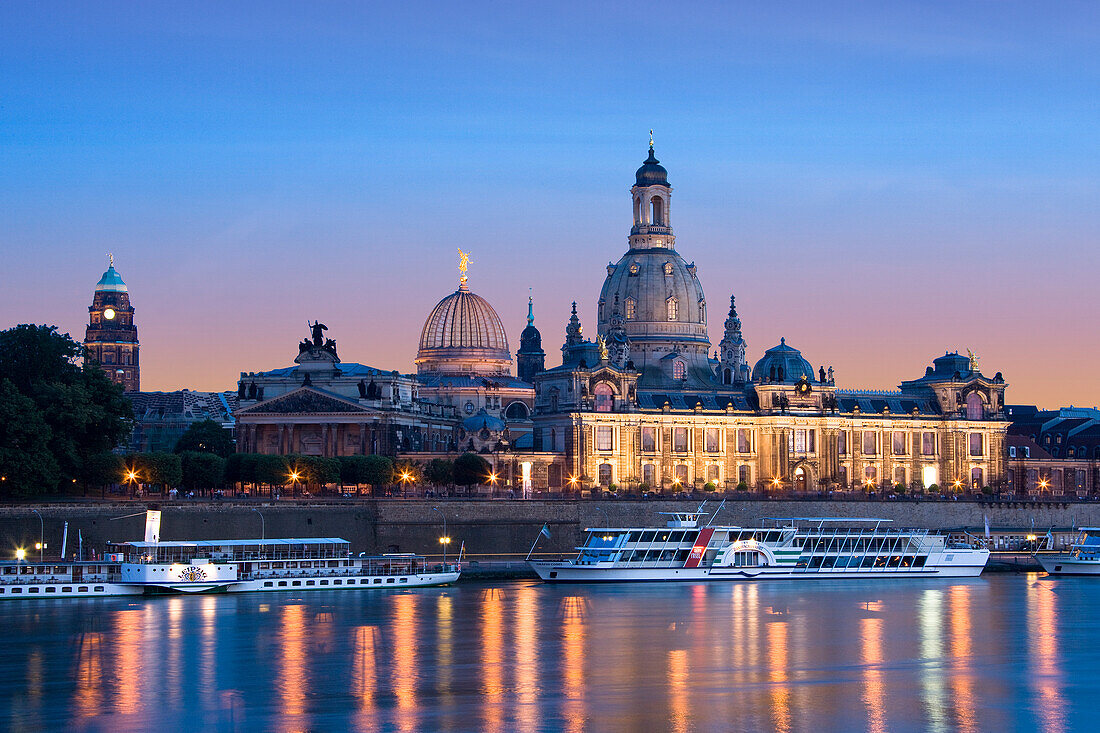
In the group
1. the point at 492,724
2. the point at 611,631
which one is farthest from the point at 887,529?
the point at 492,724

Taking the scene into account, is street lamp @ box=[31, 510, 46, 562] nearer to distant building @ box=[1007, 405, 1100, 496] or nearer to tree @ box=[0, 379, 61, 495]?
tree @ box=[0, 379, 61, 495]

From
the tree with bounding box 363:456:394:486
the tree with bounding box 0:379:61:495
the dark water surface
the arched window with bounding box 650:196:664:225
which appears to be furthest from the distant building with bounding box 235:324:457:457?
the dark water surface

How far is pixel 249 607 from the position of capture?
8300cm

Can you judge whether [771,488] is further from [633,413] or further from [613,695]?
[613,695]

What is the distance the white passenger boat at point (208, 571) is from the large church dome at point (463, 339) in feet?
238

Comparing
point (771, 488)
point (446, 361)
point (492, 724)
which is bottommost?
point (492, 724)

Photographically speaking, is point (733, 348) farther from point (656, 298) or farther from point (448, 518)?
point (448, 518)

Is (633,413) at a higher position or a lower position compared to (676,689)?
higher

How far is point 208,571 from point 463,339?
3367 inches

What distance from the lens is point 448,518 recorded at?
11569 centimetres

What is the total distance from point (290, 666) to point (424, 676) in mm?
5325

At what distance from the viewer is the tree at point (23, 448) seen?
100625 mm

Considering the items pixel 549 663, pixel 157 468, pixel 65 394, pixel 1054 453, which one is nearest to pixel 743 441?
pixel 1054 453

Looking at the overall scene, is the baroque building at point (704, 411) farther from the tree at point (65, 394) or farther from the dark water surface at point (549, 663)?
the dark water surface at point (549, 663)
